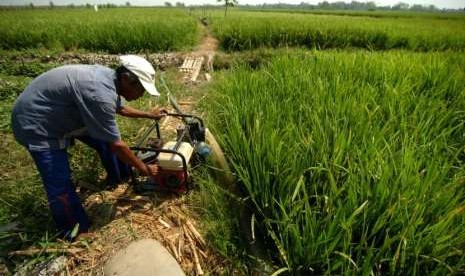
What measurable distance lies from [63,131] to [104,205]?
784 mm

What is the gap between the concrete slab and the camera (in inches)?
69.5

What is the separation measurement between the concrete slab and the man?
0.49m

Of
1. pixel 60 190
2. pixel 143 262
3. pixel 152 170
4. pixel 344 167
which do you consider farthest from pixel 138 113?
pixel 344 167

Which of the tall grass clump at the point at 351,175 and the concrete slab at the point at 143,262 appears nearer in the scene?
the tall grass clump at the point at 351,175

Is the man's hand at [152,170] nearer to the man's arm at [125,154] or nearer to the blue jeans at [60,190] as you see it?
the man's arm at [125,154]

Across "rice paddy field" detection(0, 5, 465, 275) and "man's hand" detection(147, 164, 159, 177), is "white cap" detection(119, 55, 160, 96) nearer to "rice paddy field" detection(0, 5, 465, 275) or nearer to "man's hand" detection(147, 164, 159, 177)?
"man's hand" detection(147, 164, 159, 177)

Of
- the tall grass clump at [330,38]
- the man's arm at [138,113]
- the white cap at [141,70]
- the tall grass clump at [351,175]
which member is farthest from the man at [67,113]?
the tall grass clump at [330,38]

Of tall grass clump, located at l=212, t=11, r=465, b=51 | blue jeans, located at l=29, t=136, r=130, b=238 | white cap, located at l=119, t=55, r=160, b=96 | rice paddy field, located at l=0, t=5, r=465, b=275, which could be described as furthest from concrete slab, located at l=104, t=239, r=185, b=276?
tall grass clump, located at l=212, t=11, r=465, b=51

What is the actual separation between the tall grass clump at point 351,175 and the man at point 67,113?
88 cm

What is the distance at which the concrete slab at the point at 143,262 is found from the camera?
1.77 metres

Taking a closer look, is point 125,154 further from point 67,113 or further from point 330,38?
point 330,38

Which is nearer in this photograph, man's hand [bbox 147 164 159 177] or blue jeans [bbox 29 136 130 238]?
blue jeans [bbox 29 136 130 238]

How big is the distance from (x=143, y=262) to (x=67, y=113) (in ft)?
3.66

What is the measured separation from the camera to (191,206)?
237 centimetres
